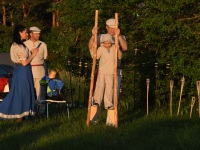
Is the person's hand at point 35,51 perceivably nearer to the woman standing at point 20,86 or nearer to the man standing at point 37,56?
the woman standing at point 20,86

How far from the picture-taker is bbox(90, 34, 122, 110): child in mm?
14148

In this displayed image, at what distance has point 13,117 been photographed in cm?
1577

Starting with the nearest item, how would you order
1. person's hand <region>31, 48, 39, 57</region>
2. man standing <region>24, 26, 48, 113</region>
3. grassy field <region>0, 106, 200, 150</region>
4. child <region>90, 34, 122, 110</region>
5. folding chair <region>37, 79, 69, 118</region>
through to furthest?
grassy field <region>0, 106, 200, 150</region> → child <region>90, 34, 122, 110</region> → person's hand <region>31, 48, 39, 57</region> → folding chair <region>37, 79, 69, 118</region> → man standing <region>24, 26, 48, 113</region>

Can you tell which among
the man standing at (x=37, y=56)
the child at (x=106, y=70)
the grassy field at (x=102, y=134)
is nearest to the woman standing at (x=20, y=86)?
the grassy field at (x=102, y=134)

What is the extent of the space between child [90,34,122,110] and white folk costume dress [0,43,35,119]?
209 cm

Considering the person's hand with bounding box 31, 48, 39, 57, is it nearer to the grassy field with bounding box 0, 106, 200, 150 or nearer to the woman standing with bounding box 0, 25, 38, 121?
the woman standing with bounding box 0, 25, 38, 121

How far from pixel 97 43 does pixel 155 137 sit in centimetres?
260

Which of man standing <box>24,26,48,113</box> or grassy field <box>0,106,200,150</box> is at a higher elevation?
man standing <box>24,26,48,113</box>

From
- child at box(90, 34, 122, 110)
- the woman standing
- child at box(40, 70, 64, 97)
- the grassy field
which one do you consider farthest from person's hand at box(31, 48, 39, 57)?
child at box(90, 34, 122, 110)

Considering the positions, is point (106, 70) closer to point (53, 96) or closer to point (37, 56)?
point (53, 96)

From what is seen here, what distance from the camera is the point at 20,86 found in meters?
16.1

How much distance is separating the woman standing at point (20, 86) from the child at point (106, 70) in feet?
6.25

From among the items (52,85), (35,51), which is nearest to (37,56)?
(52,85)

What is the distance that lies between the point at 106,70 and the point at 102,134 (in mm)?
1829
